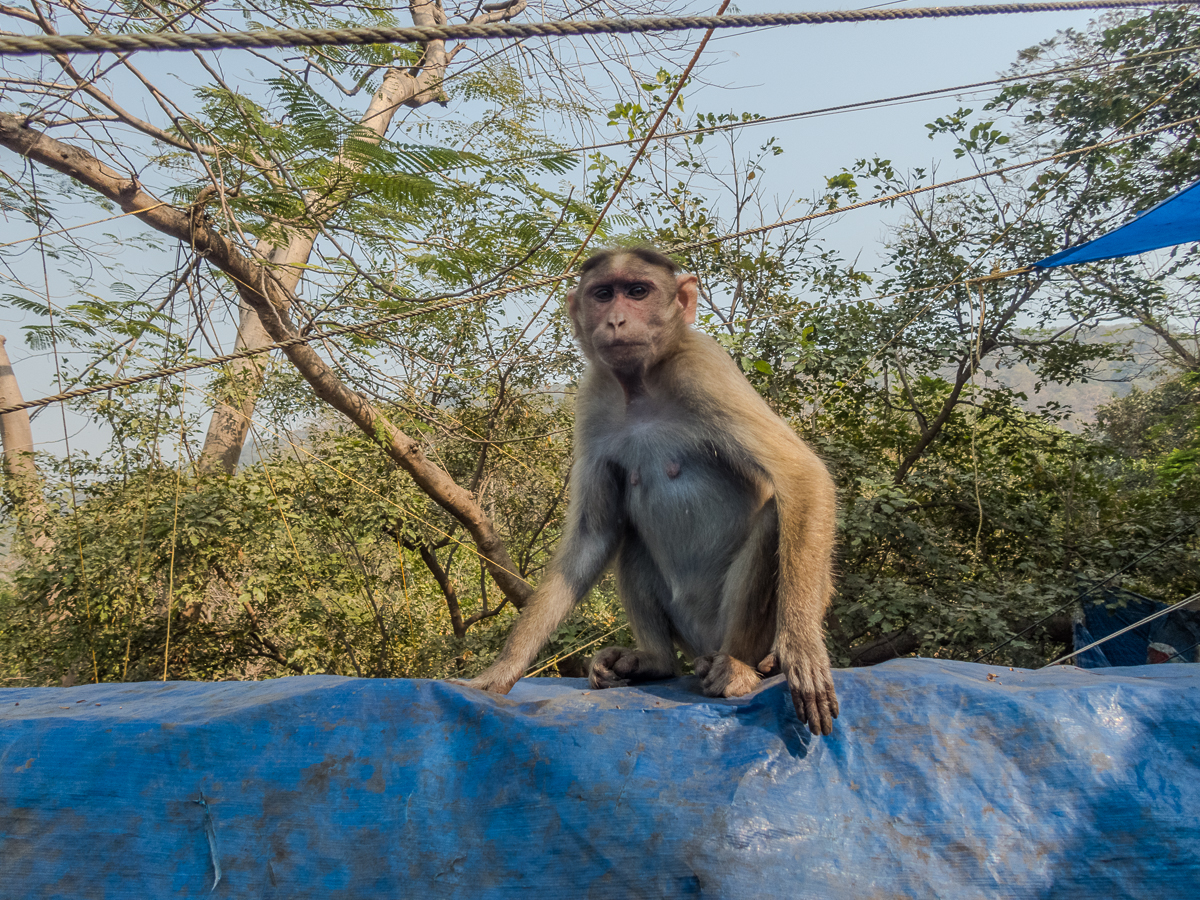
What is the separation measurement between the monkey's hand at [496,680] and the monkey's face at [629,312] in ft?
4.06

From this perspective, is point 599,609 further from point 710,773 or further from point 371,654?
point 710,773

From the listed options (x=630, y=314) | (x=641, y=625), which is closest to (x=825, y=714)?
(x=641, y=625)

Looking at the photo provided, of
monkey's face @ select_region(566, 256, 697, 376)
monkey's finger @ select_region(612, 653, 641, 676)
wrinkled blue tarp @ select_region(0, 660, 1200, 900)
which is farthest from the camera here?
monkey's face @ select_region(566, 256, 697, 376)

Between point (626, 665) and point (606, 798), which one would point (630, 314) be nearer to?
point (626, 665)

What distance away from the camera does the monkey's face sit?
9.56ft

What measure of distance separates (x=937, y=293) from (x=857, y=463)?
1.99m

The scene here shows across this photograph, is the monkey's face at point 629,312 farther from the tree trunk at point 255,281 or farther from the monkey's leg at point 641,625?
the tree trunk at point 255,281

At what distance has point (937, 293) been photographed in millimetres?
7203

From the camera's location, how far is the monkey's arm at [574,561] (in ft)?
8.87

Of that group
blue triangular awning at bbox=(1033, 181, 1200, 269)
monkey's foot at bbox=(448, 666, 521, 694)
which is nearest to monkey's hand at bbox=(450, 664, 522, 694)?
monkey's foot at bbox=(448, 666, 521, 694)

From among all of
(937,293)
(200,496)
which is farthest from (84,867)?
(937,293)

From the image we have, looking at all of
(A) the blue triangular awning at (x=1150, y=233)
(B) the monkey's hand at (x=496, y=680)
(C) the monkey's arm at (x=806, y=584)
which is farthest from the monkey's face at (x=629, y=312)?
(A) the blue triangular awning at (x=1150, y=233)

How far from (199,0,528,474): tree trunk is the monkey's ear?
1.76 meters

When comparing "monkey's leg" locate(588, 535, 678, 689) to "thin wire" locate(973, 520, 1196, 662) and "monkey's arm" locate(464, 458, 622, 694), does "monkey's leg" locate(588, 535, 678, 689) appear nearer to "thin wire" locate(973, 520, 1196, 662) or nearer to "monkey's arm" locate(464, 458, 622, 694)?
"monkey's arm" locate(464, 458, 622, 694)
